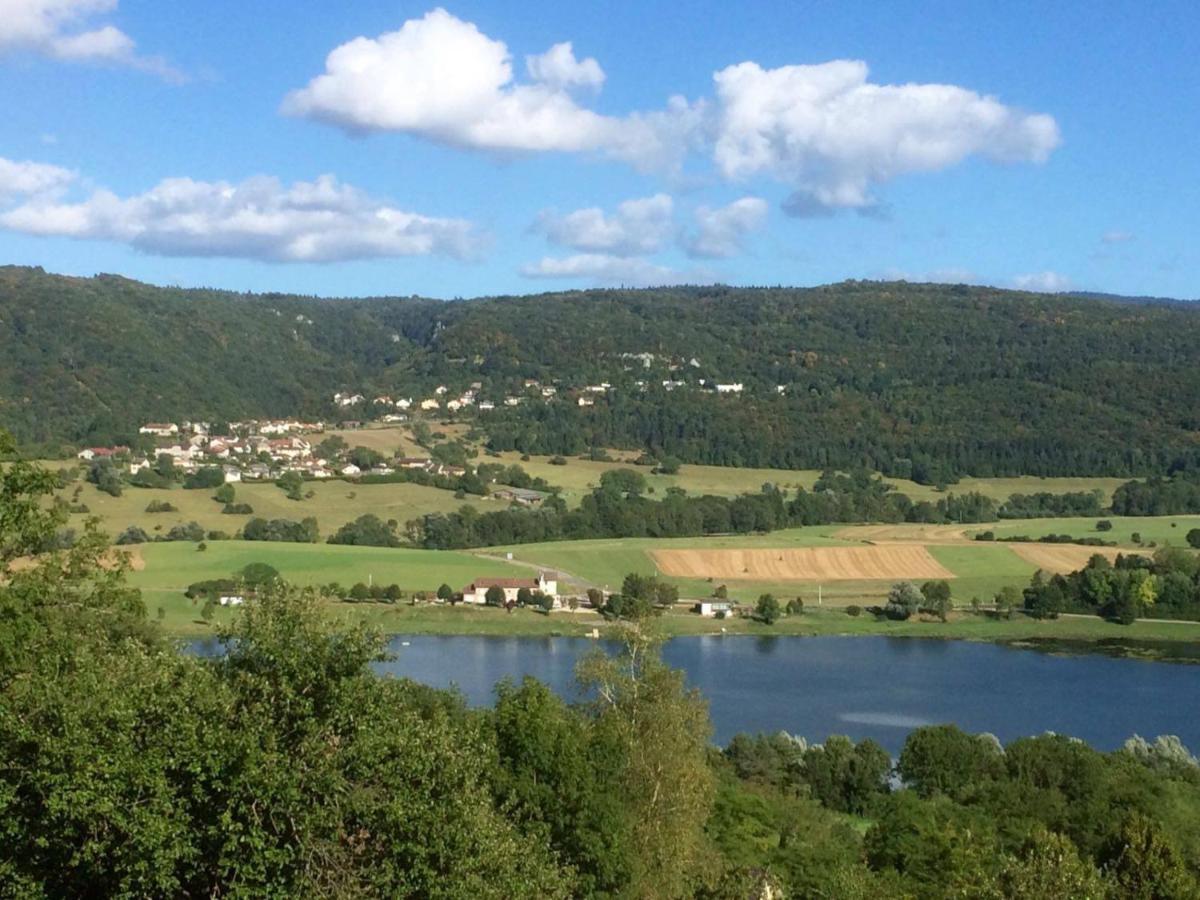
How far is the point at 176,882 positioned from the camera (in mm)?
5652

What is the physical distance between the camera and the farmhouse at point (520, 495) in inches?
2084

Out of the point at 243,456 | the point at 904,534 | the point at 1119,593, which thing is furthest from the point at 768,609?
the point at 243,456

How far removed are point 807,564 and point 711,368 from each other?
44.0 meters

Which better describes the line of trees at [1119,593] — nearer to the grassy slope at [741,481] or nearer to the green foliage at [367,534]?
the grassy slope at [741,481]

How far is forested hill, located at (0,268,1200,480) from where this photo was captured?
216ft

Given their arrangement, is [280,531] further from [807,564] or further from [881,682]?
[881,682]

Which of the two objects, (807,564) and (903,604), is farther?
(807,564)

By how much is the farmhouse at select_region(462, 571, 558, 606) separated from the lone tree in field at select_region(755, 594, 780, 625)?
211 inches

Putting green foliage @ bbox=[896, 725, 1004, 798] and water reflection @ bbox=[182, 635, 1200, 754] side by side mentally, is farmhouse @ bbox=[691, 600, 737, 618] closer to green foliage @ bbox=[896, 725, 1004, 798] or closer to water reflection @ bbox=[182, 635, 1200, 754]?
water reflection @ bbox=[182, 635, 1200, 754]

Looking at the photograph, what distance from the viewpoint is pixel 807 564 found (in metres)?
42.8

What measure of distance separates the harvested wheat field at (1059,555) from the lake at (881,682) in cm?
744

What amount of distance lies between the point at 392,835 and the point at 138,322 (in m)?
83.4

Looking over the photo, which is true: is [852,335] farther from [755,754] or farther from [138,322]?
[755,754]

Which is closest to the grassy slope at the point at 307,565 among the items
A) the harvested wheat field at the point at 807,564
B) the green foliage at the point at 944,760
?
the harvested wheat field at the point at 807,564
